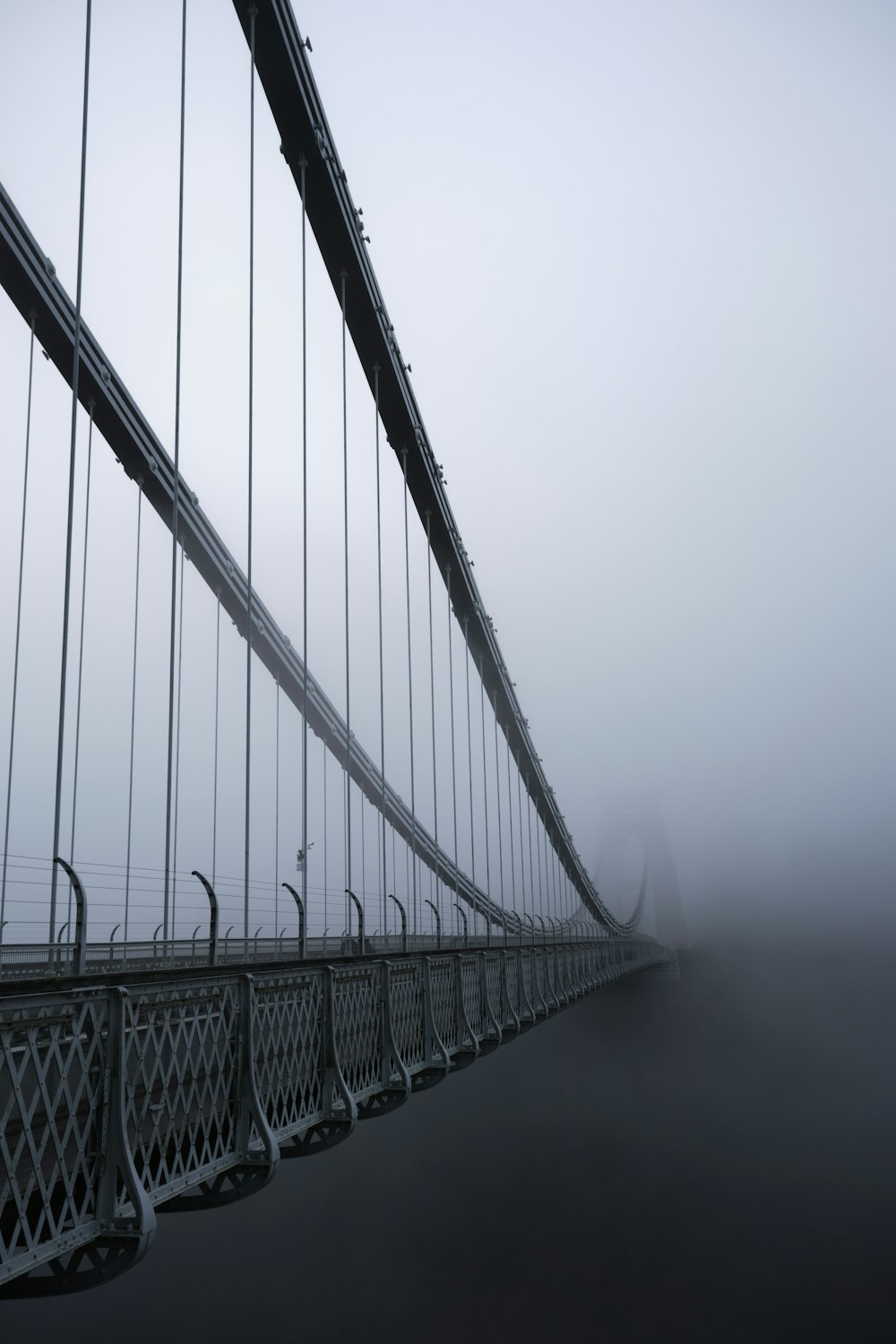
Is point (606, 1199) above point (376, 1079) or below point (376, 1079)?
below

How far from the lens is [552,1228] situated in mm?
19797

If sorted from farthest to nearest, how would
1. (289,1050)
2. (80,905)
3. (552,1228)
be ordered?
(552,1228) < (80,905) < (289,1050)

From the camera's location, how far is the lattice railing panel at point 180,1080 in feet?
11.1

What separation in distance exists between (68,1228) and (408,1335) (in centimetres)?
1554

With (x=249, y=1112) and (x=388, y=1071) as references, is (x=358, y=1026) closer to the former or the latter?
(x=388, y=1071)

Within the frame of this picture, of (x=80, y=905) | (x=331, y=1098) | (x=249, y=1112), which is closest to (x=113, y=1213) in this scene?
(x=249, y=1112)

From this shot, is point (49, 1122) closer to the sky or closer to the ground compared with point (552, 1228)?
closer to the sky

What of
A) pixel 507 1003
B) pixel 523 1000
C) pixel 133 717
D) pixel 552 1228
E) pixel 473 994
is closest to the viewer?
pixel 473 994

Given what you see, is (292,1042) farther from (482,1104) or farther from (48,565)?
(482,1104)

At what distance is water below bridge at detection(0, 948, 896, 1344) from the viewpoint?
1531 cm

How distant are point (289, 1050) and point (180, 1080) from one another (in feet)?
3.74

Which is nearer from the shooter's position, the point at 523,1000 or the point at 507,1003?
the point at 507,1003

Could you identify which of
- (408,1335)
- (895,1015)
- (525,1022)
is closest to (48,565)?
(525,1022)

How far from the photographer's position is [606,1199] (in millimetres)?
21641
